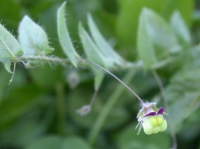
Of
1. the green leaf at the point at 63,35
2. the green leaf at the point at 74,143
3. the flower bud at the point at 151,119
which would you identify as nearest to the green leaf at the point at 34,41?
the green leaf at the point at 63,35

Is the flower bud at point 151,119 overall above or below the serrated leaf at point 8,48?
below

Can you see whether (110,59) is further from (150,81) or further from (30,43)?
(150,81)

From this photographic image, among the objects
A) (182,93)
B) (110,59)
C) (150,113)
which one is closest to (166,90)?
(182,93)

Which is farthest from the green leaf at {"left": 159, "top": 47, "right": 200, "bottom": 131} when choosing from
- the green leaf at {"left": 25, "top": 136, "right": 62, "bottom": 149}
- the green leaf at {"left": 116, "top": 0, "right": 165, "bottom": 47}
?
the green leaf at {"left": 25, "top": 136, "right": 62, "bottom": 149}

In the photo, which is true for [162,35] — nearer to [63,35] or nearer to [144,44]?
[144,44]

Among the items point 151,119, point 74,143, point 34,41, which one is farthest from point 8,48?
point 74,143

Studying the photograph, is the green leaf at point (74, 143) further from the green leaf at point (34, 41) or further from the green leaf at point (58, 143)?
the green leaf at point (34, 41)

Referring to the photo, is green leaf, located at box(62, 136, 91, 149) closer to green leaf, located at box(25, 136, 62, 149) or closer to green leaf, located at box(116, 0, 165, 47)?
green leaf, located at box(25, 136, 62, 149)

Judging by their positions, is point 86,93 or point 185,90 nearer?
point 185,90
